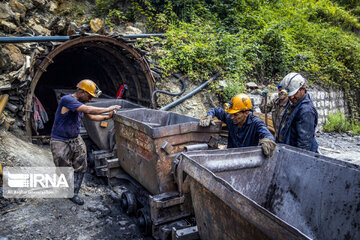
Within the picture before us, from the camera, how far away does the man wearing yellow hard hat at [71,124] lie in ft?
14.1

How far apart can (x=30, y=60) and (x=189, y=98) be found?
4405mm

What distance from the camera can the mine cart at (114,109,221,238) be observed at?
3.39 meters

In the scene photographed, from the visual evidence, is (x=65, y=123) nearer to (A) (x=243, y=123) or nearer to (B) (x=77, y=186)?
(B) (x=77, y=186)

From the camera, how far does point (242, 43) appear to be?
9.61 m

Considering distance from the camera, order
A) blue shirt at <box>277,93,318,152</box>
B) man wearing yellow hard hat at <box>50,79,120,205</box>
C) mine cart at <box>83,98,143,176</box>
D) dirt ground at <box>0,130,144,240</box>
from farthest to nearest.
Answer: mine cart at <box>83,98,143,176</box>, man wearing yellow hard hat at <box>50,79,120,205</box>, dirt ground at <box>0,130,144,240</box>, blue shirt at <box>277,93,318,152</box>

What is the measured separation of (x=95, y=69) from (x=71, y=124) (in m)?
6.98

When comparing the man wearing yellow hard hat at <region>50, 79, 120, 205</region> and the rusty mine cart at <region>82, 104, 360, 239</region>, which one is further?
the man wearing yellow hard hat at <region>50, 79, 120, 205</region>

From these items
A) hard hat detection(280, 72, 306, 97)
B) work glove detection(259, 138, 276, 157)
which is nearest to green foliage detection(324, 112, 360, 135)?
hard hat detection(280, 72, 306, 97)

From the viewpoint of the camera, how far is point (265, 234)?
5.10 ft

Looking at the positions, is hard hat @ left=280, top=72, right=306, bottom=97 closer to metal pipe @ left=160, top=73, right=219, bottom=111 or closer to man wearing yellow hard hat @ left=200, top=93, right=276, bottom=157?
man wearing yellow hard hat @ left=200, top=93, right=276, bottom=157

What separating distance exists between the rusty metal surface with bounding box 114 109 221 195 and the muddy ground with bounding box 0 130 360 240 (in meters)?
0.83

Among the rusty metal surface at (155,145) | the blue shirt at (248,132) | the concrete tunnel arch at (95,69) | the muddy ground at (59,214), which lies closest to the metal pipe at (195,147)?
the rusty metal surface at (155,145)

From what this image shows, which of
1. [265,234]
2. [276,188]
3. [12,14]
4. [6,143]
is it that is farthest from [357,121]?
[12,14]

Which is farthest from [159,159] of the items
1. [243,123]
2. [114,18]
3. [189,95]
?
[114,18]
